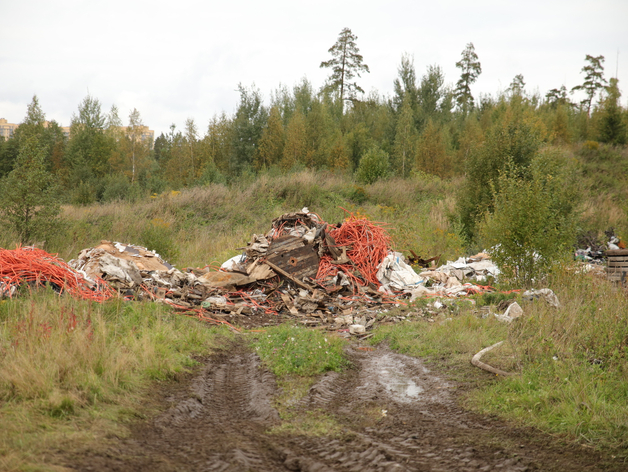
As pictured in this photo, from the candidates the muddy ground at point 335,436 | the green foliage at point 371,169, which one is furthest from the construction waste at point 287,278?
the green foliage at point 371,169

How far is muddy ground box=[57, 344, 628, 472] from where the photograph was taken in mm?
2914

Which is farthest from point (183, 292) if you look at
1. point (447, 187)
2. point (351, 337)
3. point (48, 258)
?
point (447, 187)

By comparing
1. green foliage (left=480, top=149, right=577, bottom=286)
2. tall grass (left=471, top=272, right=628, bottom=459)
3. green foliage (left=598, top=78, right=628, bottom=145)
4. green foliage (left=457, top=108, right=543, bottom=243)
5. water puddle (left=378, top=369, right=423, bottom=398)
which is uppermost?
green foliage (left=598, top=78, right=628, bottom=145)

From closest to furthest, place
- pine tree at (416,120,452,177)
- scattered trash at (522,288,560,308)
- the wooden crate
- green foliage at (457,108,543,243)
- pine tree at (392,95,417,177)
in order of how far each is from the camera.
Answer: scattered trash at (522,288,560,308) → the wooden crate → green foliage at (457,108,543,243) → pine tree at (416,120,452,177) → pine tree at (392,95,417,177)

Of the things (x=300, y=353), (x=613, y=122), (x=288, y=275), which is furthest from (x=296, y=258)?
(x=613, y=122)

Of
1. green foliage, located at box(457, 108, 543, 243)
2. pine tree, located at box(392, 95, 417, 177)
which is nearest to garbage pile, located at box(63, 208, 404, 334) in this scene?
green foliage, located at box(457, 108, 543, 243)

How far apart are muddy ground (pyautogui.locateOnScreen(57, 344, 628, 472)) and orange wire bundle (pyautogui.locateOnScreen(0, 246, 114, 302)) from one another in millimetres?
3633

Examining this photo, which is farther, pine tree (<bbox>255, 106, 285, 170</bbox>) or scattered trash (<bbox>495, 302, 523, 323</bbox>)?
pine tree (<bbox>255, 106, 285, 170</bbox>)

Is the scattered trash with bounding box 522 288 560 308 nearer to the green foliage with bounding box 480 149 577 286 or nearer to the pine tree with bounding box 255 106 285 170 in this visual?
the green foliage with bounding box 480 149 577 286

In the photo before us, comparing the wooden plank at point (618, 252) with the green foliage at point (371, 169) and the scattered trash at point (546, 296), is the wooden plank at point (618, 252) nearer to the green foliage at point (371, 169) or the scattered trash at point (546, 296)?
the scattered trash at point (546, 296)

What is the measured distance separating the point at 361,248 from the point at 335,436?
27.8ft

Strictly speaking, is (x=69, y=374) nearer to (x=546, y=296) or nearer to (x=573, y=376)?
(x=573, y=376)

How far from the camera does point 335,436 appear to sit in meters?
3.46

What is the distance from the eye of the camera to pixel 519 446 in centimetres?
338
